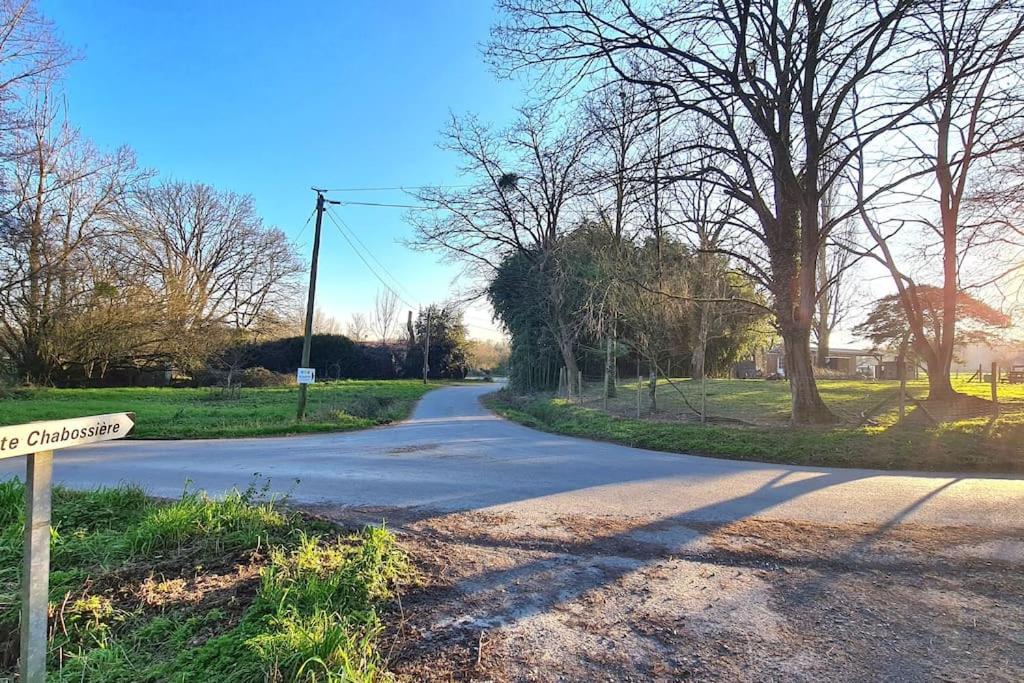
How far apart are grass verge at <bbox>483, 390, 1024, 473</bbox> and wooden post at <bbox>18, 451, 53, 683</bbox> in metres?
10.2

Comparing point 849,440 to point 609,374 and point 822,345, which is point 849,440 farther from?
point 822,345

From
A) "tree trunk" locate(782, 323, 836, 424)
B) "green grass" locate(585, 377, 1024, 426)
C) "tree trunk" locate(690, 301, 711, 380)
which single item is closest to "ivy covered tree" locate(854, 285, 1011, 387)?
"green grass" locate(585, 377, 1024, 426)

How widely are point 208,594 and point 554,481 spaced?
16.1 feet

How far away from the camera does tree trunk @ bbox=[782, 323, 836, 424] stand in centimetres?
1334

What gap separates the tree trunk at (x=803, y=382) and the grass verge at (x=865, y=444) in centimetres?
121

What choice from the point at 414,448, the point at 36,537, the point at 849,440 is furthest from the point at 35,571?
the point at 849,440

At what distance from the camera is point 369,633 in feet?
9.34

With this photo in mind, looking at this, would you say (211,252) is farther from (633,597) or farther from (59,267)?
(633,597)

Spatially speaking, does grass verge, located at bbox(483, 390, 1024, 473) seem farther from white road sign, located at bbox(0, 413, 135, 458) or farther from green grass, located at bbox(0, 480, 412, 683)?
white road sign, located at bbox(0, 413, 135, 458)

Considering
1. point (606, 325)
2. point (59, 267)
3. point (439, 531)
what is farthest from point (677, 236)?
point (59, 267)

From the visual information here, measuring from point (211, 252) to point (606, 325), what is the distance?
117ft

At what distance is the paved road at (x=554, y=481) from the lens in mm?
5957

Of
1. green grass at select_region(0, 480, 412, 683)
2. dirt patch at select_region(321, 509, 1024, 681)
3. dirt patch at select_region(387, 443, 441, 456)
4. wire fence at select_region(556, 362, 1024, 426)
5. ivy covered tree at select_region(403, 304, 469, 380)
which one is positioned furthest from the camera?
ivy covered tree at select_region(403, 304, 469, 380)

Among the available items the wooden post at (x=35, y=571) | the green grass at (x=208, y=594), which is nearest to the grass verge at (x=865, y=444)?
the green grass at (x=208, y=594)
